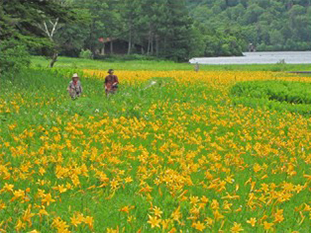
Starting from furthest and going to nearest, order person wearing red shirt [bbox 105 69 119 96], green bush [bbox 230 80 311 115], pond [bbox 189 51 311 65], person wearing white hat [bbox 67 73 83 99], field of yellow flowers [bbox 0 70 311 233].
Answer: pond [bbox 189 51 311 65] < person wearing red shirt [bbox 105 69 119 96] < green bush [bbox 230 80 311 115] < person wearing white hat [bbox 67 73 83 99] < field of yellow flowers [bbox 0 70 311 233]

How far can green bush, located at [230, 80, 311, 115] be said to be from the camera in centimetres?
1462

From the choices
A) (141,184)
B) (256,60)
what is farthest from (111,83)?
(256,60)

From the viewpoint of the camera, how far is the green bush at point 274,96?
14.6 meters

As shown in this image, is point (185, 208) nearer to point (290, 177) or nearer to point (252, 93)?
point (290, 177)

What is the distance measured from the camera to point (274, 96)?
1812 centimetres

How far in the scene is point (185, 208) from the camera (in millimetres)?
4102

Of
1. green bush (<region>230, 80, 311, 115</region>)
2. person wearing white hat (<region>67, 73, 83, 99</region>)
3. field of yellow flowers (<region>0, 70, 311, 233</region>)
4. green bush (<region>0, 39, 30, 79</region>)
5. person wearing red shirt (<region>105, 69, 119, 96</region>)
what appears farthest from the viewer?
green bush (<region>0, 39, 30, 79</region>)

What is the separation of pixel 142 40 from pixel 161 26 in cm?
754

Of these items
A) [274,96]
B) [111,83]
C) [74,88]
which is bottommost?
[274,96]

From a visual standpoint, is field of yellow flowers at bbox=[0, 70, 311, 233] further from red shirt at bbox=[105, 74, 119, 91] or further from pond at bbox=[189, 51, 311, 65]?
pond at bbox=[189, 51, 311, 65]

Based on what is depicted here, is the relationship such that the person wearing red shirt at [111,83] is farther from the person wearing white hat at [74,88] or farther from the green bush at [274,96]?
the green bush at [274,96]

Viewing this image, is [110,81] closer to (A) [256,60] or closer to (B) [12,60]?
(B) [12,60]

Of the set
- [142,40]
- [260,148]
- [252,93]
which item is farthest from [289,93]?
[142,40]

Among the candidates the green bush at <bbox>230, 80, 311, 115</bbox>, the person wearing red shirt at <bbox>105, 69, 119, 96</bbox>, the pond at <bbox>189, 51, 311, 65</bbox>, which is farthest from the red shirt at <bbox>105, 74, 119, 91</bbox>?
the pond at <bbox>189, 51, 311, 65</bbox>
